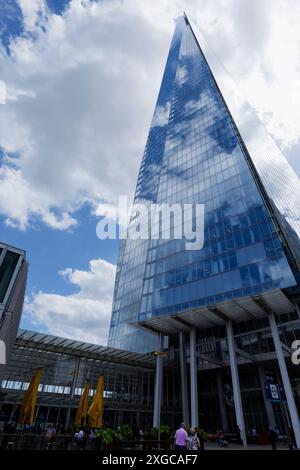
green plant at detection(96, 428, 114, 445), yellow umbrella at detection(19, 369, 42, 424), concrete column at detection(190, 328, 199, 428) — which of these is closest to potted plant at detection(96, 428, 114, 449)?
green plant at detection(96, 428, 114, 445)

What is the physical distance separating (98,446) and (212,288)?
24346 mm

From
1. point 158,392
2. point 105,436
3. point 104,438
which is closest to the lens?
point 104,438

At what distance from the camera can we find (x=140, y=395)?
1492 inches

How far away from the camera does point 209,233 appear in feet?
132

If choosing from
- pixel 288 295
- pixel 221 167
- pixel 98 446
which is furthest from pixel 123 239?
pixel 98 446

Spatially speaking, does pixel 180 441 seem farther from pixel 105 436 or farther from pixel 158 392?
pixel 158 392

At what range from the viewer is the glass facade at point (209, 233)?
1300 inches

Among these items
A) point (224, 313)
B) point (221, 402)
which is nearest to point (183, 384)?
point (221, 402)

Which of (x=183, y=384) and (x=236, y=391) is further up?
(x=183, y=384)

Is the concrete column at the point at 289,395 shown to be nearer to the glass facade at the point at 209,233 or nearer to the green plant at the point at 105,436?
the glass facade at the point at 209,233

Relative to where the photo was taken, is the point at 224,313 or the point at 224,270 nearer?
the point at 224,313

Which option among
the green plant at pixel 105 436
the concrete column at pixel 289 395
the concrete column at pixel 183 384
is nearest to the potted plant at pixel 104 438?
the green plant at pixel 105 436

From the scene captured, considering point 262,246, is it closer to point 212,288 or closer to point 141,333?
point 212,288

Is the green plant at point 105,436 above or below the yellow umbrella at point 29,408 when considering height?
below
